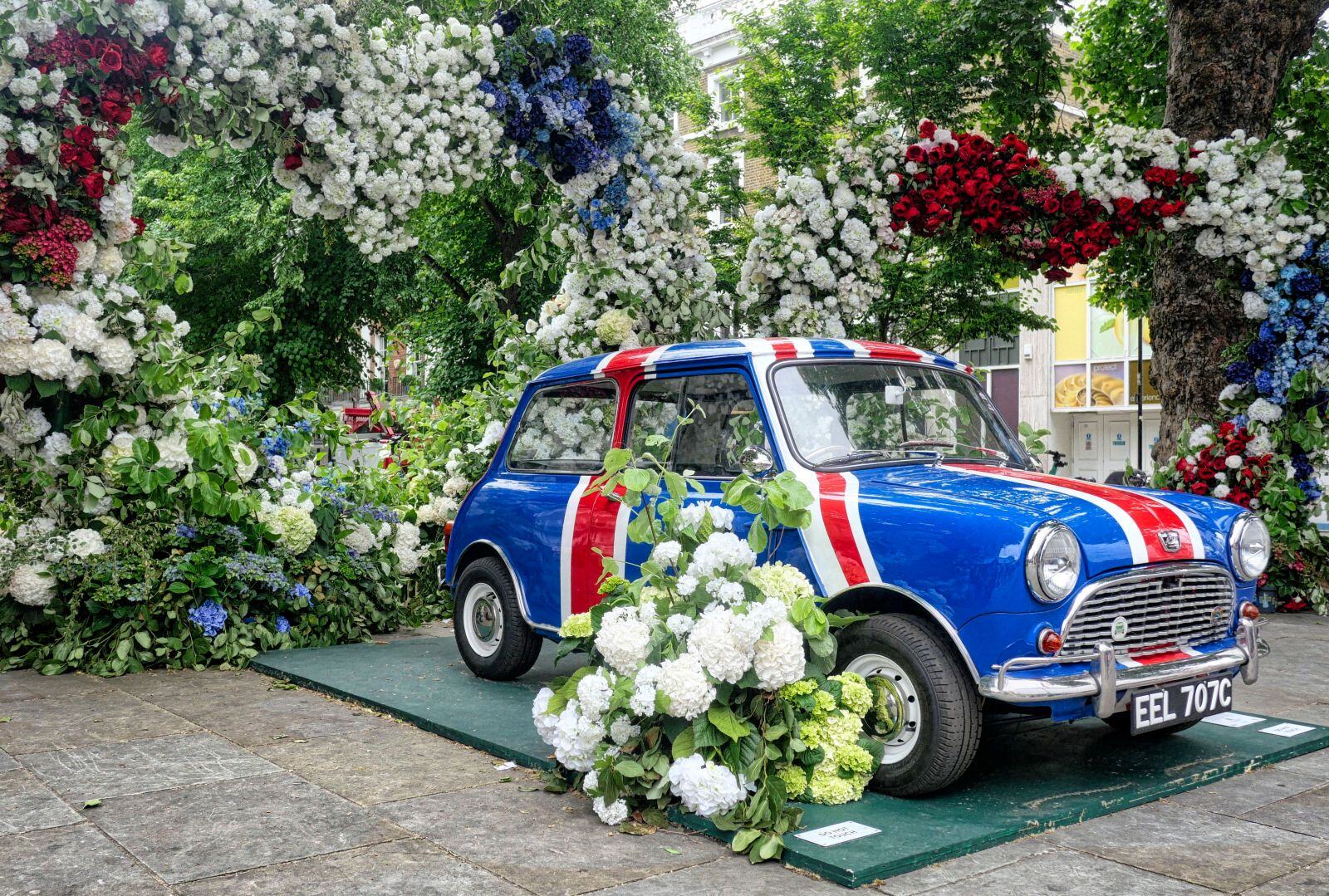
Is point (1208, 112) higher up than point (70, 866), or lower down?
higher up

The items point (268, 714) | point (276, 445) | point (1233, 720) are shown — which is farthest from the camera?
point (276, 445)

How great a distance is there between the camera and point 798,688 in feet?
14.1

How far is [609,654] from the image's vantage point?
4391 millimetres

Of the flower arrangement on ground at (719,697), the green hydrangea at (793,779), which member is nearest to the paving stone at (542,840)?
the flower arrangement on ground at (719,697)

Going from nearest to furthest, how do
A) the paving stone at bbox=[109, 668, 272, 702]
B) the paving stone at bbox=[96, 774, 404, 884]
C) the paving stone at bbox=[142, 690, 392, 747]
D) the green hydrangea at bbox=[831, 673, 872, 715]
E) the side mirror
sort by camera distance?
the paving stone at bbox=[96, 774, 404, 884] → the green hydrangea at bbox=[831, 673, 872, 715] → the side mirror → the paving stone at bbox=[142, 690, 392, 747] → the paving stone at bbox=[109, 668, 272, 702]

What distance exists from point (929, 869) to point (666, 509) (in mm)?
1678

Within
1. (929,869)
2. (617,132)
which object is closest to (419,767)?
(929,869)

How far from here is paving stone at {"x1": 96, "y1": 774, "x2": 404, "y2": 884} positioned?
385cm

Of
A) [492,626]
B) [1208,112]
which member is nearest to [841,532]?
[492,626]

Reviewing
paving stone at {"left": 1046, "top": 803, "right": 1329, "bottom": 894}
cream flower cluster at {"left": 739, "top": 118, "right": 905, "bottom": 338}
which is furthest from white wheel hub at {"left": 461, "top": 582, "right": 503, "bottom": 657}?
paving stone at {"left": 1046, "top": 803, "right": 1329, "bottom": 894}

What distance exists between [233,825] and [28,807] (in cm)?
86

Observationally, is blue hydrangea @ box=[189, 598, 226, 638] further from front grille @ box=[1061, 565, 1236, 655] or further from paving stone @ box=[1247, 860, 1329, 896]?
paving stone @ box=[1247, 860, 1329, 896]

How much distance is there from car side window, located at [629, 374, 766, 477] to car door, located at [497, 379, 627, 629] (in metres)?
0.27

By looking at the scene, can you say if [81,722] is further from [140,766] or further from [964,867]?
[964,867]
